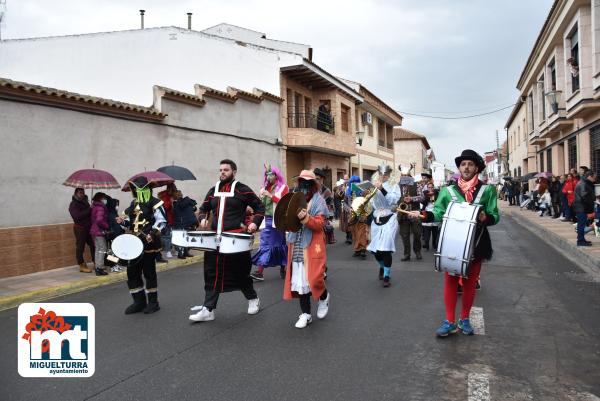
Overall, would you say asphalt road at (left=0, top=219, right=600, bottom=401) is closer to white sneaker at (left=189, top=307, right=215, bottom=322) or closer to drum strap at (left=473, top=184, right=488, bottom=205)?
white sneaker at (left=189, top=307, right=215, bottom=322)

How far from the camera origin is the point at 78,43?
20031 millimetres

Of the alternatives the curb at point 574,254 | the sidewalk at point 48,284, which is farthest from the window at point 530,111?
the sidewalk at point 48,284

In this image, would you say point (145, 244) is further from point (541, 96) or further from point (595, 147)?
point (541, 96)

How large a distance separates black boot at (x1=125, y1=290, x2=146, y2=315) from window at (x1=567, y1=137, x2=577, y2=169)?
1949 cm

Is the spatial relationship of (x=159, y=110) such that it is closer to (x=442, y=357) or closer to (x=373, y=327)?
(x=373, y=327)

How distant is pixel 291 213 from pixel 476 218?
1783mm

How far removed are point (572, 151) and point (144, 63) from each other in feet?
60.1

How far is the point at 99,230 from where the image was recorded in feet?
30.0

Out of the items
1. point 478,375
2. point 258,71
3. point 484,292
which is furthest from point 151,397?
point 258,71

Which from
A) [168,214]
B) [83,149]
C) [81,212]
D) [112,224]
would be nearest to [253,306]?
[112,224]

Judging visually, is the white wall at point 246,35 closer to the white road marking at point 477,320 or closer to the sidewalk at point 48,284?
the sidewalk at point 48,284

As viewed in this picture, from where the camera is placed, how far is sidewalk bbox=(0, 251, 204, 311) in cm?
720

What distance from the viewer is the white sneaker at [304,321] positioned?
5133mm

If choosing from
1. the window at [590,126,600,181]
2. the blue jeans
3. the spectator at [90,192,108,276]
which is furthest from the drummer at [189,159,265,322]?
the window at [590,126,600,181]
